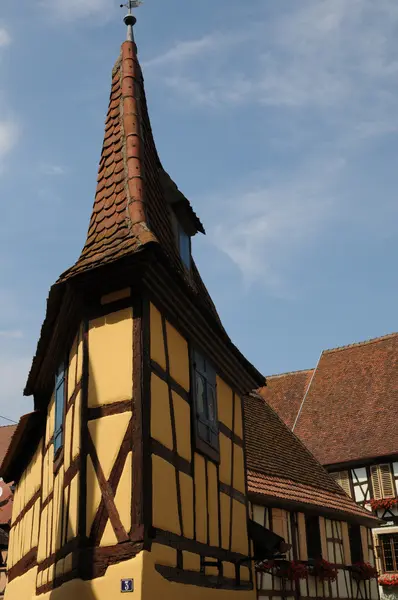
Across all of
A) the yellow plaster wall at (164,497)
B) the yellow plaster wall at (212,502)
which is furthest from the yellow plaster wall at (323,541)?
the yellow plaster wall at (164,497)

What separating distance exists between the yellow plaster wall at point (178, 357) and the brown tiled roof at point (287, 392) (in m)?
18.2

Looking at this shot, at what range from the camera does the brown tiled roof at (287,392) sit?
26.2 m

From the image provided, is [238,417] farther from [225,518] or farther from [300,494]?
[300,494]

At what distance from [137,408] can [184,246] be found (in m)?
3.97

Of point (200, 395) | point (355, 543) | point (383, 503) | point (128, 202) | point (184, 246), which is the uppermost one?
point (184, 246)

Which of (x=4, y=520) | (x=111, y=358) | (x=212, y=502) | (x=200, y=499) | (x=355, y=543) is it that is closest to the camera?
(x=111, y=358)

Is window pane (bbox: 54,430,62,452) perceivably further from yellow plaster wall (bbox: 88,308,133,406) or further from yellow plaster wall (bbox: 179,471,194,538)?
yellow plaster wall (bbox: 179,471,194,538)

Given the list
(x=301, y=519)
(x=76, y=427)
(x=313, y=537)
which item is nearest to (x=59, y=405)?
(x=76, y=427)

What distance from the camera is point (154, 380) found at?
7020 mm

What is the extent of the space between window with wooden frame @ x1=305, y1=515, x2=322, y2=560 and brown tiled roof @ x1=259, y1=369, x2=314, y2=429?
39.3 feet

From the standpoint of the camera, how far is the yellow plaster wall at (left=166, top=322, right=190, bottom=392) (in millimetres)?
7656

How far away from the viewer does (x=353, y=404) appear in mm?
24562

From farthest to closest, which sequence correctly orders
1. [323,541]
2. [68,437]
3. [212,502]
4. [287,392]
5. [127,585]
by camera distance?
[287,392], [323,541], [212,502], [68,437], [127,585]

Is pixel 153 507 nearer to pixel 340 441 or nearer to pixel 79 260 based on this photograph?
pixel 79 260
